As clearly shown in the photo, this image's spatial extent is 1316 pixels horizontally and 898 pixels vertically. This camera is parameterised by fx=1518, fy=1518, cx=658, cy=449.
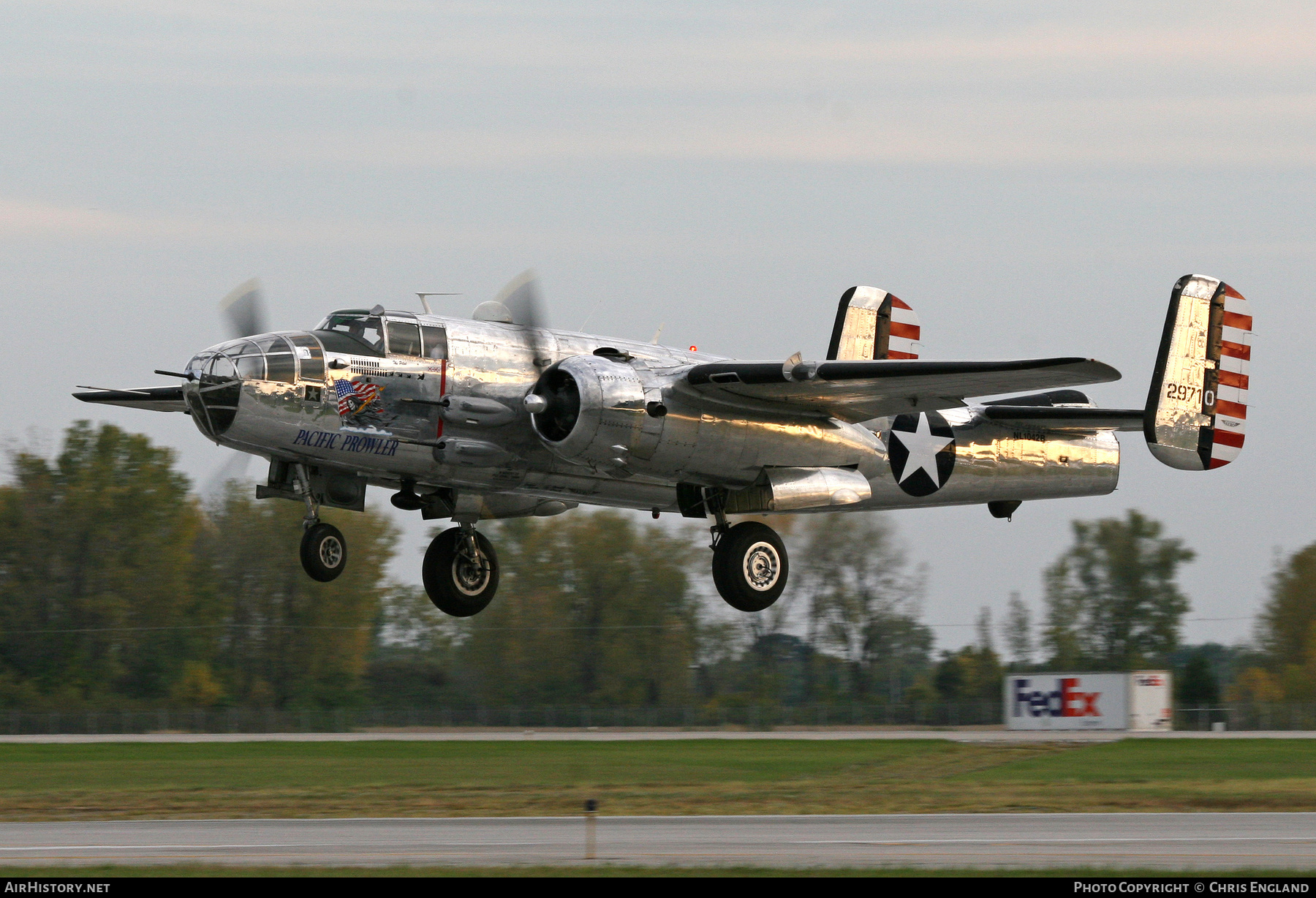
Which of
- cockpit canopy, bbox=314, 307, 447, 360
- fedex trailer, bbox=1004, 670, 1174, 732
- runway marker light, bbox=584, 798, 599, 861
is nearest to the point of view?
runway marker light, bbox=584, 798, 599, 861

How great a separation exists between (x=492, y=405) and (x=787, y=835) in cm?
745

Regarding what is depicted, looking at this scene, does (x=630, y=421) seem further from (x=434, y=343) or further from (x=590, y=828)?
(x=590, y=828)

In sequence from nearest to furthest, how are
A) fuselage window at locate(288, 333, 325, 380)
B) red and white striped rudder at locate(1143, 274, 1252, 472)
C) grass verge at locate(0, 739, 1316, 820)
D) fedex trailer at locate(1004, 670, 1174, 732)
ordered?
fuselage window at locate(288, 333, 325, 380)
red and white striped rudder at locate(1143, 274, 1252, 472)
grass verge at locate(0, 739, 1316, 820)
fedex trailer at locate(1004, 670, 1174, 732)

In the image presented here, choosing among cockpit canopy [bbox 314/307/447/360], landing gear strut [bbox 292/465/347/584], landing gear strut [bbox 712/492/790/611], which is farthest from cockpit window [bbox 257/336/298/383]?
landing gear strut [bbox 712/492/790/611]

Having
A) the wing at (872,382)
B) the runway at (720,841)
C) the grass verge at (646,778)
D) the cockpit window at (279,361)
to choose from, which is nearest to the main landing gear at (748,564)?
the wing at (872,382)

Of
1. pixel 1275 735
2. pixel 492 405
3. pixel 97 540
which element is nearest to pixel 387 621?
pixel 97 540

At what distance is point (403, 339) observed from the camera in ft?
70.1

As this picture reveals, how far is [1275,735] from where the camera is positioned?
4878 centimetres

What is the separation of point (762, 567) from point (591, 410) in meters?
4.02

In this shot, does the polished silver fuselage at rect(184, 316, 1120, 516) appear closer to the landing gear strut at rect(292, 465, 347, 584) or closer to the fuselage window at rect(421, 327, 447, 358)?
the fuselage window at rect(421, 327, 447, 358)

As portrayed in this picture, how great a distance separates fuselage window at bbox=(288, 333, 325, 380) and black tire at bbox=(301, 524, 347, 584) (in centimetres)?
266

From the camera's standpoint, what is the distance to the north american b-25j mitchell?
2053cm

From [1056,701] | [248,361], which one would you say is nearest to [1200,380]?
[248,361]
